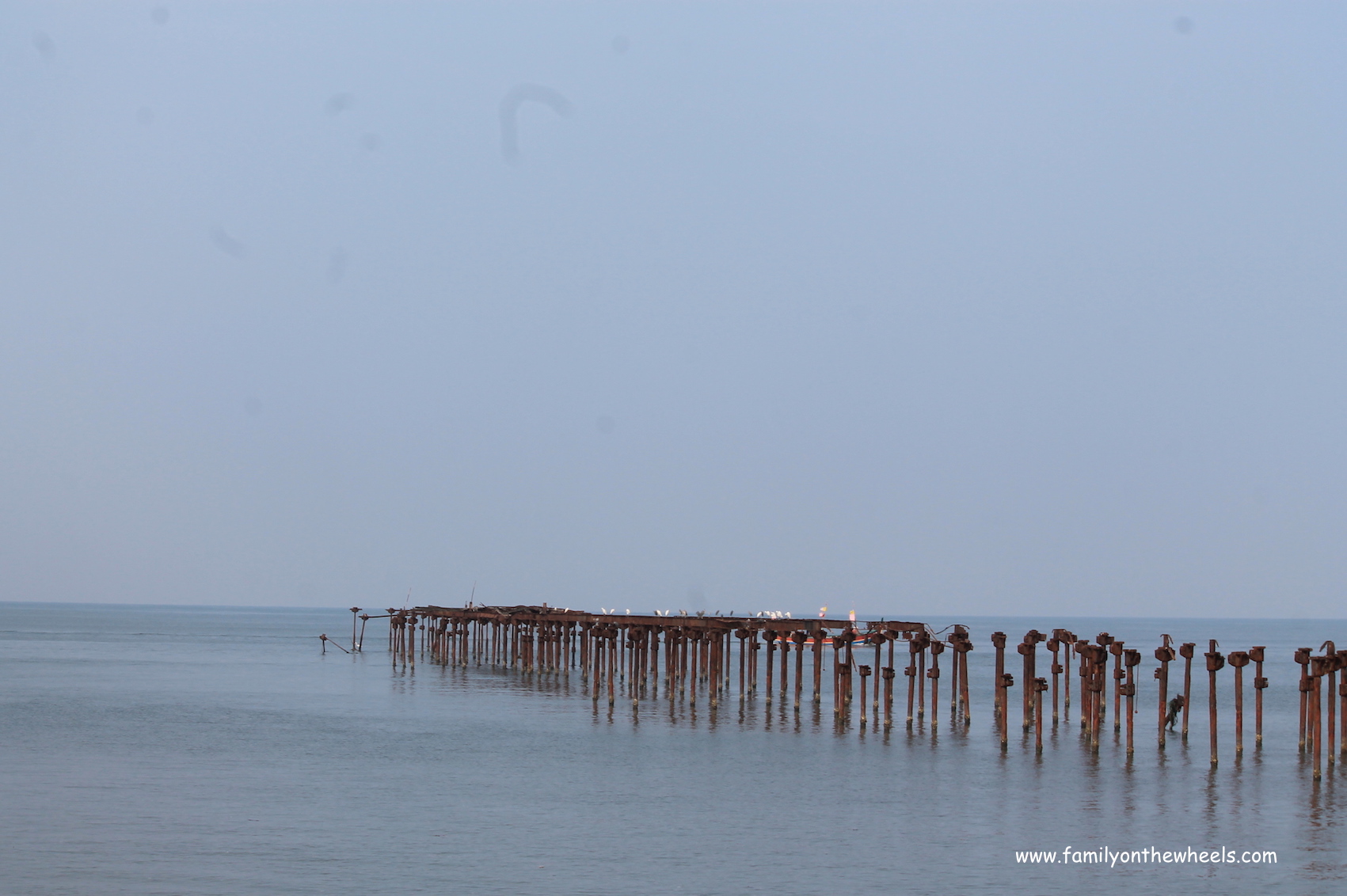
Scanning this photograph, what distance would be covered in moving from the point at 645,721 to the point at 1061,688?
27.4 metres

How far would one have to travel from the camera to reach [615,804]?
3066cm

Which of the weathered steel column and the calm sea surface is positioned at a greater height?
the weathered steel column

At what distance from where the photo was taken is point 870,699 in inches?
2459

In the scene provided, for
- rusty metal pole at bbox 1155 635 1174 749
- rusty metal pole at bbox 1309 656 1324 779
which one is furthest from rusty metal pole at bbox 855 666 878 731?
rusty metal pole at bbox 1309 656 1324 779

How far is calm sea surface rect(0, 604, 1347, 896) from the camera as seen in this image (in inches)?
926

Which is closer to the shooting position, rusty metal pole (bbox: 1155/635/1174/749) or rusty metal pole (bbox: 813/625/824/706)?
rusty metal pole (bbox: 1155/635/1174/749)

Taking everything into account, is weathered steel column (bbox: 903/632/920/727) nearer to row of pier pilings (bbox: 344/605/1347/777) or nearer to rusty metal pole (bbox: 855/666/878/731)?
row of pier pilings (bbox: 344/605/1347/777)

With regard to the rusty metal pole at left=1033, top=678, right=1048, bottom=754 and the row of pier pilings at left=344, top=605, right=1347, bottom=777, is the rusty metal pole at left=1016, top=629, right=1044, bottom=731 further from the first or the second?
the rusty metal pole at left=1033, top=678, right=1048, bottom=754

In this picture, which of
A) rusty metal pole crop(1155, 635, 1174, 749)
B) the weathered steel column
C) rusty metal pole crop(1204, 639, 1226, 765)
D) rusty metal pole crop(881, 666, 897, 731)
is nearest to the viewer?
rusty metal pole crop(1204, 639, 1226, 765)

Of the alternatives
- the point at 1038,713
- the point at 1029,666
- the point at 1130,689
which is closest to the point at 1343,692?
the point at 1130,689

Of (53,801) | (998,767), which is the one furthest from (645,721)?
(53,801)

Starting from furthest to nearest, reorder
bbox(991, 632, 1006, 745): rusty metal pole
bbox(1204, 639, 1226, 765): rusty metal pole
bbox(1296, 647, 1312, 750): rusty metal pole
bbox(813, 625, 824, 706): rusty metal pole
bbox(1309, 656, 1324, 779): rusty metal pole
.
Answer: bbox(813, 625, 824, 706): rusty metal pole < bbox(991, 632, 1006, 745): rusty metal pole < bbox(1204, 639, 1226, 765): rusty metal pole < bbox(1296, 647, 1312, 750): rusty metal pole < bbox(1309, 656, 1324, 779): rusty metal pole

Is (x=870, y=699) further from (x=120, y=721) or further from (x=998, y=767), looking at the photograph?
(x=120, y=721)

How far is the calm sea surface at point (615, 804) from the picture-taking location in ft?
77.2
